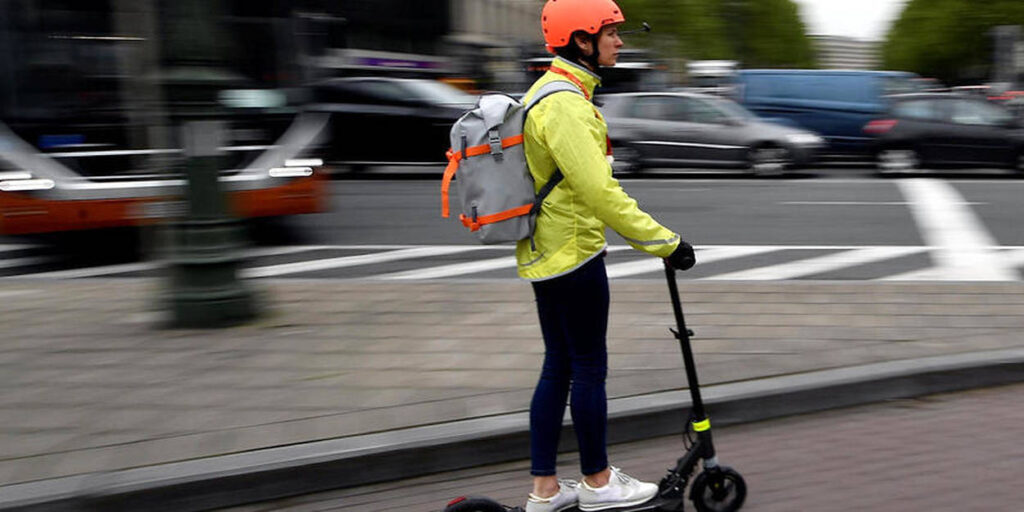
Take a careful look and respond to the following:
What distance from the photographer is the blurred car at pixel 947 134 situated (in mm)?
17219

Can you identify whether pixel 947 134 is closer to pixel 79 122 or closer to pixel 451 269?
pixel 451 269

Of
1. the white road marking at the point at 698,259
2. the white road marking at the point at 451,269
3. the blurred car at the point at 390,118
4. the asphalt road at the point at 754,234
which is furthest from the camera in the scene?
the blurred car at the point at 390,118

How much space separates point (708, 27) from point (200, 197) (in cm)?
4287

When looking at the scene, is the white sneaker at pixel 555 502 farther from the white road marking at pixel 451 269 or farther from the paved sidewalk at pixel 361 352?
the white road marking at pixel 451 269

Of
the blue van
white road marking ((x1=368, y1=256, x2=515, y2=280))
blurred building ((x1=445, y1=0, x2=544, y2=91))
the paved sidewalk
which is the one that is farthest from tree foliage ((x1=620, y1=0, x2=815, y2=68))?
the paved sidewalk

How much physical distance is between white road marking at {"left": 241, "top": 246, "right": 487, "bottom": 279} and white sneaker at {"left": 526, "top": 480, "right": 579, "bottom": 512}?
19.9 feet

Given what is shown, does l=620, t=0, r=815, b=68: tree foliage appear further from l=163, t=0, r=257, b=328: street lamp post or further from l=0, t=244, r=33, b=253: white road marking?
l=163, t=0, r=257, b=328: street lamp post

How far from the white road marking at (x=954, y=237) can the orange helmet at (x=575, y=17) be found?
5.93 meters

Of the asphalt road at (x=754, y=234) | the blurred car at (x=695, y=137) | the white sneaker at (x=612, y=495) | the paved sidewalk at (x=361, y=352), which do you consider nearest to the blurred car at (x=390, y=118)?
the asphalt road at (x=754, y=234)

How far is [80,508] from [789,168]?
1535cm

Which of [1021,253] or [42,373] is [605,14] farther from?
[1021,253]

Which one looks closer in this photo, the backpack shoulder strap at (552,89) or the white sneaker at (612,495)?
the backpack shoulder strap at (552,89)

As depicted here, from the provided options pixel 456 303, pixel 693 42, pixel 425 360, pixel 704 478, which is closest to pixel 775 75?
pixel 456 303

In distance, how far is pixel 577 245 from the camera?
11.3ft
